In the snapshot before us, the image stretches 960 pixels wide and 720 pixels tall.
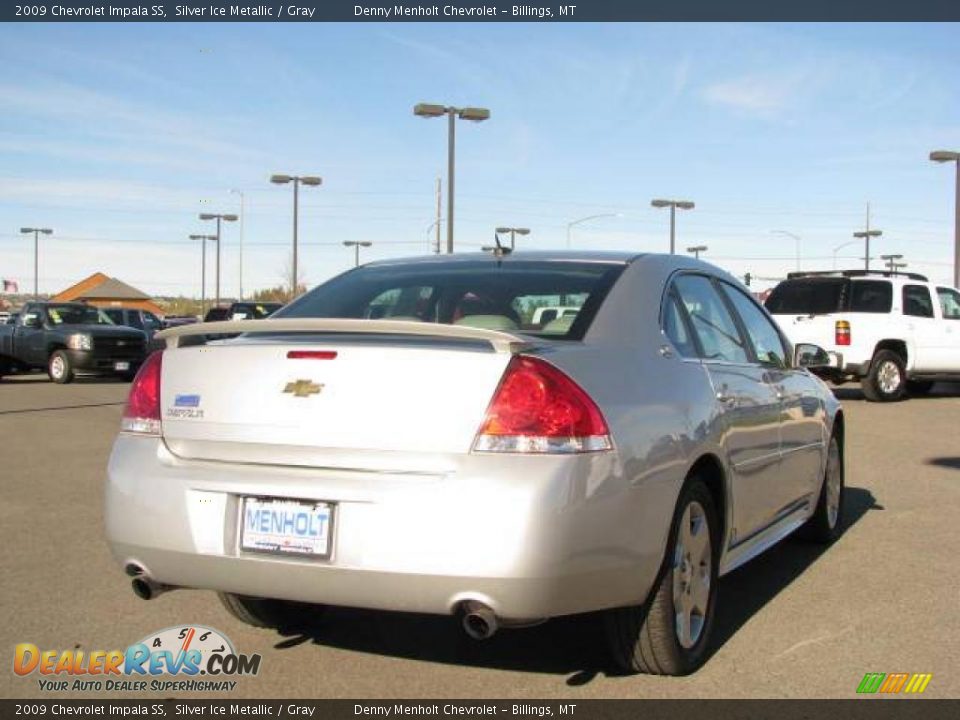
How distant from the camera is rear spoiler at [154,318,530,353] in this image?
136 inches

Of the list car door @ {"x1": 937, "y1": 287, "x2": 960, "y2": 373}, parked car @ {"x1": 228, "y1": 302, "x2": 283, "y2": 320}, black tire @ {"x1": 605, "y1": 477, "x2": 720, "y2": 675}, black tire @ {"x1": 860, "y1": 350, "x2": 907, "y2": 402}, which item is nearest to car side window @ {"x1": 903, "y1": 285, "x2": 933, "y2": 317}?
car door @ {"x1": 937, "y1": 287, "x2": 960, "y2": 373}

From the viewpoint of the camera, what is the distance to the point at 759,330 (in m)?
→ 5.58

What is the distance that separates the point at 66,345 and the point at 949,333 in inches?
665

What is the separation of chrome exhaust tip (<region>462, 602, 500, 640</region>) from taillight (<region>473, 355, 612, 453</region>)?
0.49m

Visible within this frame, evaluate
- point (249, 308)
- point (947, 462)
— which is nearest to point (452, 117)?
point (249, 308)

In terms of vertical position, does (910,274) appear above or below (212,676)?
above

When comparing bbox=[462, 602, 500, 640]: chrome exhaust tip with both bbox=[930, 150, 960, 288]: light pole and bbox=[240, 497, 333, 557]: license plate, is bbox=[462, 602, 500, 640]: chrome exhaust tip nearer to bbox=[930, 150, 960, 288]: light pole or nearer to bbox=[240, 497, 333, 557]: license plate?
bbox=[240, 497, 333, 557]: license plate

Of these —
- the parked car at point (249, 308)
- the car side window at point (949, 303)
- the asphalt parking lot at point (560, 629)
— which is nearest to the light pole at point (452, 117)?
the parked car at point (249, 308)

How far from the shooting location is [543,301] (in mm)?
4266

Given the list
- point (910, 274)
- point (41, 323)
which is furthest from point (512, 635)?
point (41, 323)

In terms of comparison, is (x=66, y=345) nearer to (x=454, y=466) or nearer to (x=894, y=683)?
(x=454, y=466)

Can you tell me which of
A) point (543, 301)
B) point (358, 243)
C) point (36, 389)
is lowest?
point (36, 389)
